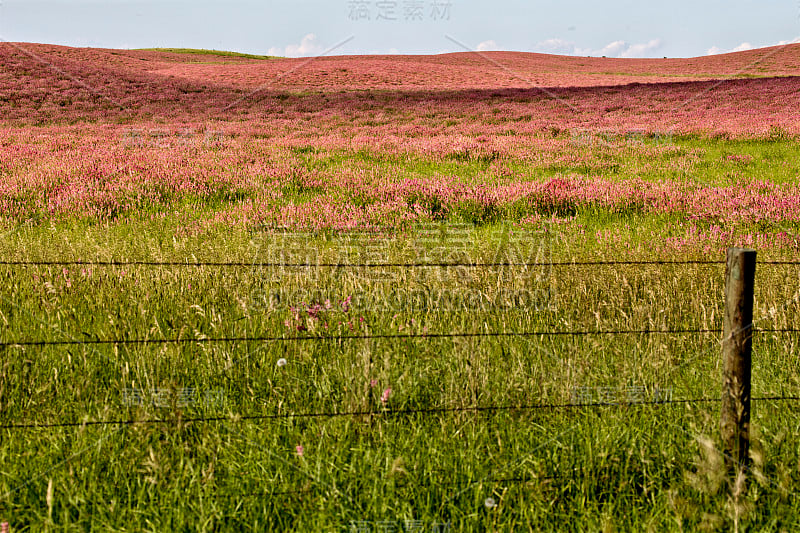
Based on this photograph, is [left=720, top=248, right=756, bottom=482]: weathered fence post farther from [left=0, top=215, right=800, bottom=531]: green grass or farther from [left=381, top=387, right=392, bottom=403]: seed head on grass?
[left=381, top=387, right=392, bottom=403]: seed head on grass

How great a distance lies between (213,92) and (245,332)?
95.8 feet

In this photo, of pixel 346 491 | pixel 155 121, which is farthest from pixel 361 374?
pixel 155 121

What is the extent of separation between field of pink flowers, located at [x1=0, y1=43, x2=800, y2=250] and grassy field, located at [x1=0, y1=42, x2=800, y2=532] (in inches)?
4.0

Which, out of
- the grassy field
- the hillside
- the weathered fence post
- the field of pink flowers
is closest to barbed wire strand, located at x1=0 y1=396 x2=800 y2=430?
the grassy field

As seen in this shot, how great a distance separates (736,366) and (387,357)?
1.64 m

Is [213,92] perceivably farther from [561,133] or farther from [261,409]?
[261,409]

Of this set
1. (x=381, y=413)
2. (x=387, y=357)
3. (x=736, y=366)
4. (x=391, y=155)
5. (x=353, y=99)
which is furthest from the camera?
(x=353, y=99)

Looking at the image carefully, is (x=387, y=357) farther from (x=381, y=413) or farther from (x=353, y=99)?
(x=353, y=99)

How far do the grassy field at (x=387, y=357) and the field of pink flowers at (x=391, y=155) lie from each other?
0.10 metres

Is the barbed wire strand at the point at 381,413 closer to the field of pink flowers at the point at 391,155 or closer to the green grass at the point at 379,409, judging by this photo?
the green grass at the point at 379,409

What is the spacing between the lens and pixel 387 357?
298 cm

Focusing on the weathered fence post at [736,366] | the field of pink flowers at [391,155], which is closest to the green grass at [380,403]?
the weathered fence post at [736,366]

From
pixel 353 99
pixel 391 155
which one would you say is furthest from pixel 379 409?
pixel 353 99

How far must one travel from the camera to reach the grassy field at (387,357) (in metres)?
2.35
